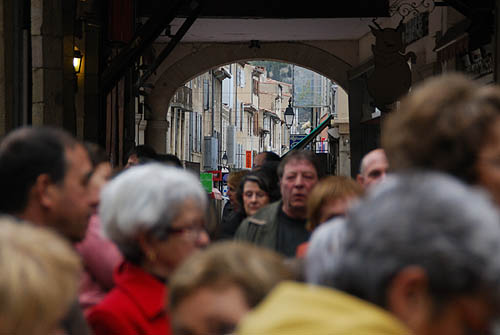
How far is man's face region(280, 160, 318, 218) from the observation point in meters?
5.40

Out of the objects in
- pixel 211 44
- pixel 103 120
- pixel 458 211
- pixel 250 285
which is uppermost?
pixel 211 44

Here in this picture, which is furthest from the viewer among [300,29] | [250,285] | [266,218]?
[300,29]

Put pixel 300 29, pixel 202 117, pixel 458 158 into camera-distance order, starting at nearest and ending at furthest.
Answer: pixel 458 158 < pixel 300 29 < pixel 202 117

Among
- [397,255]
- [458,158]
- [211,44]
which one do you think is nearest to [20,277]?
[397,255]

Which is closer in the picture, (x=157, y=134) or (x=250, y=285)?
(x=250, y=285)

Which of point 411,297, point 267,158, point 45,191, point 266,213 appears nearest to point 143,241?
point 45,191

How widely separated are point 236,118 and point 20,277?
6808 centimetres

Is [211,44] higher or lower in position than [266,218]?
higher

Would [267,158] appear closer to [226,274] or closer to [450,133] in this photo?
[226,274]

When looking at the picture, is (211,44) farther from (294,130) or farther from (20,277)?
(294,130)

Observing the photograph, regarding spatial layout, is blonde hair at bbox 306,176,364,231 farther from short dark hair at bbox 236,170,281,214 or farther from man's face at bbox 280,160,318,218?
short dark hair at bbox 236,170,281,214

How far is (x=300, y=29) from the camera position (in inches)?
835

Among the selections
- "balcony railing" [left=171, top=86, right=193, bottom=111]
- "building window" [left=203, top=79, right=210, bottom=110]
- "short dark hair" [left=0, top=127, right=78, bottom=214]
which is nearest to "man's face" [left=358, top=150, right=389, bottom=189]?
"short dark hair" [left=0, top=127, right=78, bottom=214]

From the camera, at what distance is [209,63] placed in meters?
23.2
